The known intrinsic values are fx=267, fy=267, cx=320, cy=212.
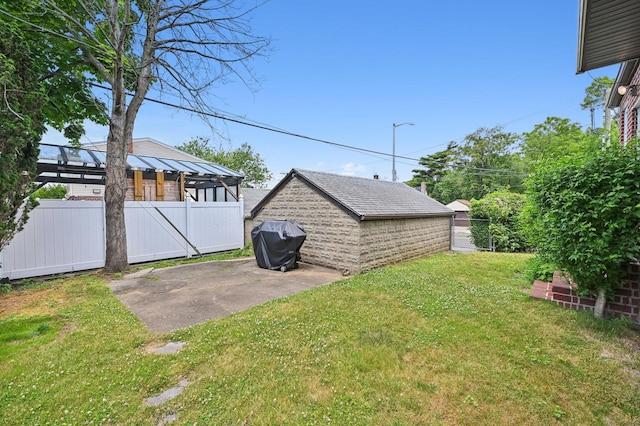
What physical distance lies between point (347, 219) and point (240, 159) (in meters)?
31.8

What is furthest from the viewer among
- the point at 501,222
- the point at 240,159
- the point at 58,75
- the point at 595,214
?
the point at 240,159

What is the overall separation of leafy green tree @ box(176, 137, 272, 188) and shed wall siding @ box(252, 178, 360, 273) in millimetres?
26630

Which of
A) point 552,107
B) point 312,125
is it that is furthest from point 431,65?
point 552,107

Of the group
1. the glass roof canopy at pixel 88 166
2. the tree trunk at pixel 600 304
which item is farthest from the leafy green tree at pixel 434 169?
the tree trunk at pixel 600 304

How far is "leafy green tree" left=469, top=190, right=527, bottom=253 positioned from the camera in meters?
12.4

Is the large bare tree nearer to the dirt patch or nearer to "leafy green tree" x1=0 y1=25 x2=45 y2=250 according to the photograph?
the dirt patch

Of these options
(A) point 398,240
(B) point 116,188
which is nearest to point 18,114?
(B) point 116,188

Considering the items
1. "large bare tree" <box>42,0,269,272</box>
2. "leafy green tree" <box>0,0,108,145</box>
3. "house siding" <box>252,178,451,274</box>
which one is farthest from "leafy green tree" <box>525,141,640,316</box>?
"leafy green tree" <box>0,0,108,145</box>

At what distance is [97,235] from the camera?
7902mm

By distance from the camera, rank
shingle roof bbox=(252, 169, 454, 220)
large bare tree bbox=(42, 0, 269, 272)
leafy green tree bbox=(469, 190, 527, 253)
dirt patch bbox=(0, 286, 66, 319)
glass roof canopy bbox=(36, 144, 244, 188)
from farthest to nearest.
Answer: leafy green tree bbox=(469, 190, 527, 253)
glass roof canopy bbox=(36, 144, 244, 188)
shingle roof bbox=(252, 169, 454, 220)
large bare tree bbox=(42, 0, 269, 272)
dirt patch bbox=(0, 286, 66, 319)

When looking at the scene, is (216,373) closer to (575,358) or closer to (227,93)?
(575,358)

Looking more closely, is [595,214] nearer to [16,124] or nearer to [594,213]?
[594,213]

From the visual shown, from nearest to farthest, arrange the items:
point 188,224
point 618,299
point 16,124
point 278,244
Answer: point 618,299
point 16,124
point 278,244
point 188,224

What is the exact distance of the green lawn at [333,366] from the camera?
238 centimetres
